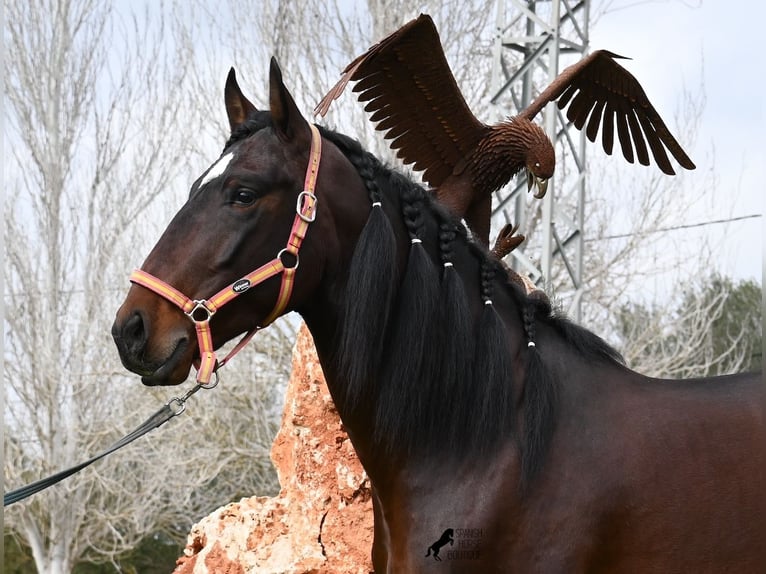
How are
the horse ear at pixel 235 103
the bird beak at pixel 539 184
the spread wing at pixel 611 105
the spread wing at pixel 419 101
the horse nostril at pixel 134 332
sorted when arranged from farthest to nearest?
the spread wing at pixel 611 105 → the bird beak at pixel 539 184 → the spread wing at pixel 419 101 → the horse ear at pixel 235 103 → the horse nostril at pixel 134 332

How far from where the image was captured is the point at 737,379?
262 centimetres

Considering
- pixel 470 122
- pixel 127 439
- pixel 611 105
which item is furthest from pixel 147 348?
pixel 611 105

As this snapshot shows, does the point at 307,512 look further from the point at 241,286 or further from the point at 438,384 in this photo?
the point at 241,286

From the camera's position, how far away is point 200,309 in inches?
93.7

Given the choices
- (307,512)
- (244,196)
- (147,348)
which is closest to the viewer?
(147,348)

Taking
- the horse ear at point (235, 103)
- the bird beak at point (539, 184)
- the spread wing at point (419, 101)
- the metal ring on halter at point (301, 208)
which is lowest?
the metal ring on halter at point (301, 208)

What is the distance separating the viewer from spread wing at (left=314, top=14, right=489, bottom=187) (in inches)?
127

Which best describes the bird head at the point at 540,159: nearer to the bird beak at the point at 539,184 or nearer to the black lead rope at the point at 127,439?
the bird beak at the point at 539,184

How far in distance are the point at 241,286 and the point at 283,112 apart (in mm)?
492

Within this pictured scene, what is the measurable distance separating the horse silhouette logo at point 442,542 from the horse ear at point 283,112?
1.11 meters

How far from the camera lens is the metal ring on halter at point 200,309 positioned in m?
2.37

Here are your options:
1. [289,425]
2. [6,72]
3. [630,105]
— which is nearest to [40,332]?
[6,72]

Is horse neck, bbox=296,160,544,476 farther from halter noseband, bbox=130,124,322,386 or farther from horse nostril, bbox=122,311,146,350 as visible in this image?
horse nostril, bbox=122,311,146,350

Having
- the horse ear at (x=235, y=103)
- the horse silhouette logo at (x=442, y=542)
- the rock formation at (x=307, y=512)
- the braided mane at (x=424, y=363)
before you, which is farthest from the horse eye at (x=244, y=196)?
the rock formation at (x=307, y=512)
